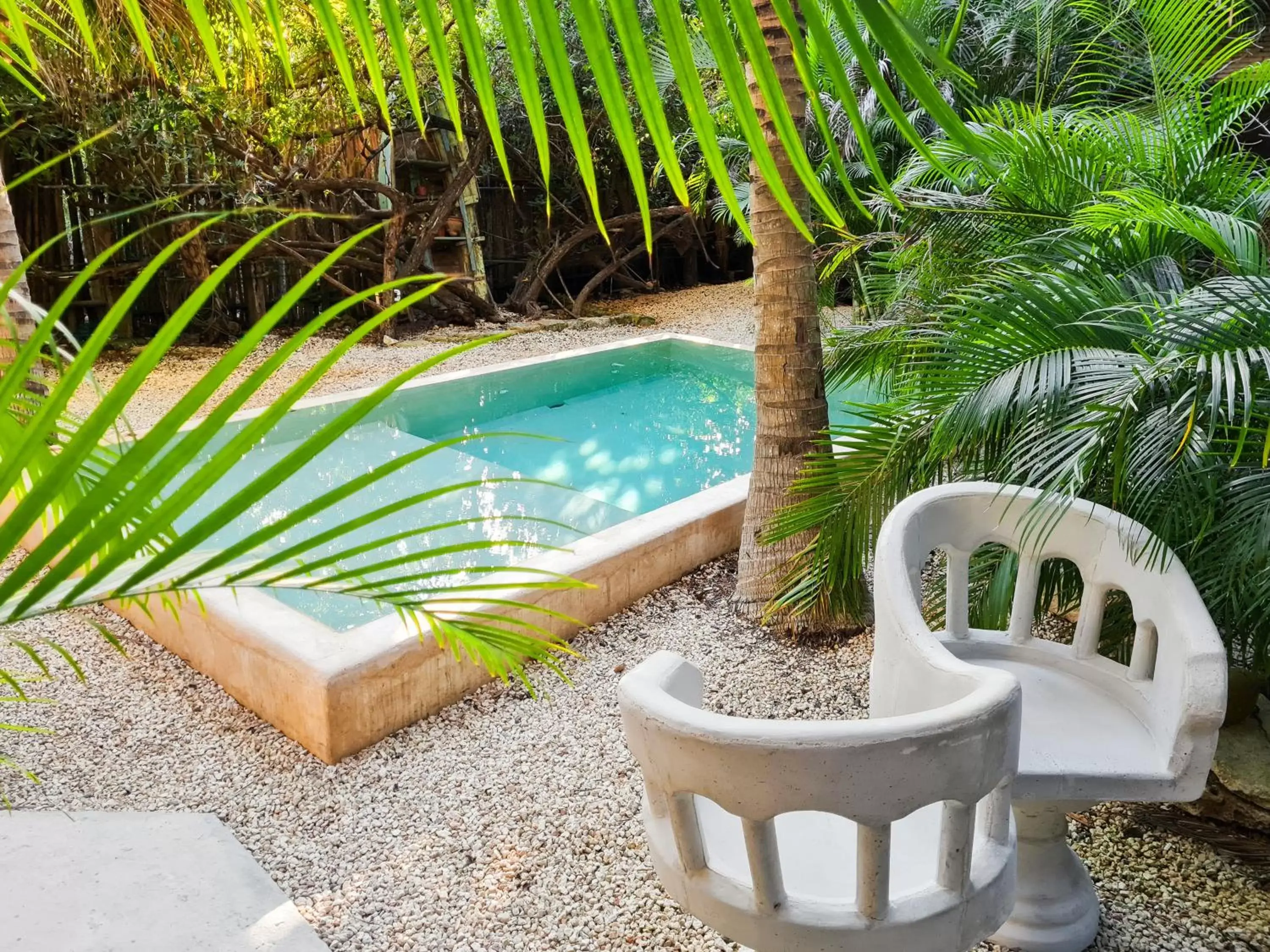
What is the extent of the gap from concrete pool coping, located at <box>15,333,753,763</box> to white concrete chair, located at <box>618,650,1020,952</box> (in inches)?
40.5

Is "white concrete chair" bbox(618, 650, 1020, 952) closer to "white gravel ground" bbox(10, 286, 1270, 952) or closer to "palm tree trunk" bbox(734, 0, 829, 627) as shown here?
"white gravel ground" bbox(10, 286, 1270, 952)

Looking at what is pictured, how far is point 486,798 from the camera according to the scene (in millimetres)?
2480

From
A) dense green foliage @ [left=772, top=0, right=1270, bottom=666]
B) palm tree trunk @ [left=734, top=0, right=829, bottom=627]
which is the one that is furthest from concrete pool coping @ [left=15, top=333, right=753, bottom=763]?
dense green foliage @ [left=772, top=0, right=1270, bottom=666]

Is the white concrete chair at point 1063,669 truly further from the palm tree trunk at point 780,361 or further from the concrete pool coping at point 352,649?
the palm tree trunk at point 780,361

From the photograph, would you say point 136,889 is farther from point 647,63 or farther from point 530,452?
point 530,452

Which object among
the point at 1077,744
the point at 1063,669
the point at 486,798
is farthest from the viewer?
the point at 486,798

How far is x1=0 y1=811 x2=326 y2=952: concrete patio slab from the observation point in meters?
1.90

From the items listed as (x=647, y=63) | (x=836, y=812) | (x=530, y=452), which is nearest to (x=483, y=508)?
(x=530, y=452)

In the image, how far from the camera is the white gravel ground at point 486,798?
6.68 ft

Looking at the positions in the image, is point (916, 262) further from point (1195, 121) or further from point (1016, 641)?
point (1016, 641)

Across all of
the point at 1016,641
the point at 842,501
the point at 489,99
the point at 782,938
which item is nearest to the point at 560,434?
the point at 842,501

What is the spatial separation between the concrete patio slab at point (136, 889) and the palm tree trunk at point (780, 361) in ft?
6.14

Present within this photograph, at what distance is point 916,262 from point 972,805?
2659mm

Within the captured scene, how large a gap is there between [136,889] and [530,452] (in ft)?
13.2
